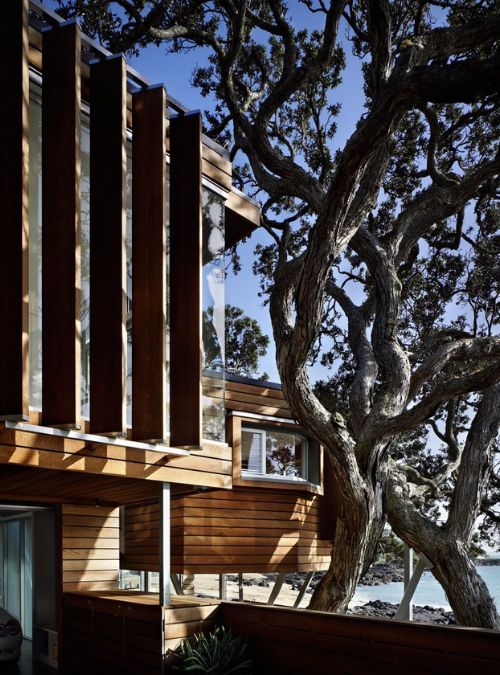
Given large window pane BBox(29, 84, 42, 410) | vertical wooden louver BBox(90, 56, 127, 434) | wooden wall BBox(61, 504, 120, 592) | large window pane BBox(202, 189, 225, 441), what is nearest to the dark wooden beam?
vertical wooden louver BBox(90, 56, 127, 434)

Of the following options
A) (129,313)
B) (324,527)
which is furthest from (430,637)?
(324,527)

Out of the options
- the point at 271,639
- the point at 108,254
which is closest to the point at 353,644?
the point at 271,639

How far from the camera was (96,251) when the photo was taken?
6.54 metres

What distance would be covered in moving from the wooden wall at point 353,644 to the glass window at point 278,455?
16.7 feet

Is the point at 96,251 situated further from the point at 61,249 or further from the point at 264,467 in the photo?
the point at 264,467

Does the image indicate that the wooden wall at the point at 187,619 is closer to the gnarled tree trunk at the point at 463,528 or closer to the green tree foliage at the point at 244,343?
the gnarled tree trunk at the point at 463,528

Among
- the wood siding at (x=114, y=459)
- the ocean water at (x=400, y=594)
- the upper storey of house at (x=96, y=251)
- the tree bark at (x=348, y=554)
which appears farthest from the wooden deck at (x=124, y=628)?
the ocean water at (x=400, y=594)

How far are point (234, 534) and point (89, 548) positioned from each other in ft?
11.4

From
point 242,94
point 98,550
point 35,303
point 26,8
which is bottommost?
point 98,550

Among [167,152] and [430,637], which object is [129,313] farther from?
[430,637]

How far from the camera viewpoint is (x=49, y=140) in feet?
20.4

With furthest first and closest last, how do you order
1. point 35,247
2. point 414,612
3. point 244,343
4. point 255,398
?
point 414,612 < point 244,343 < point 255,398 < point 35,247

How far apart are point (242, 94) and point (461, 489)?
8970 mm

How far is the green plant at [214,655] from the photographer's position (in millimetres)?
6705
